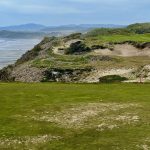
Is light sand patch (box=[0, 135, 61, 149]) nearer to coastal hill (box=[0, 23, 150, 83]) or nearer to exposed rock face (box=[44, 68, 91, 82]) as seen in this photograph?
coastal hill (box=[0, 23, 150, 83])

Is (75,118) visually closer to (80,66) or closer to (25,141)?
(25,141)

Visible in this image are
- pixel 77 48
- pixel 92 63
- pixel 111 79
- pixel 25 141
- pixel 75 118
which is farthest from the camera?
pixel 77 48

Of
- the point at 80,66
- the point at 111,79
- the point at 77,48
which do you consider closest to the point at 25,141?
the point at 111,79

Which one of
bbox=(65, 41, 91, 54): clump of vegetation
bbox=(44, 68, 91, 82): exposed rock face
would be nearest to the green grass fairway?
bbox=(44, 68, 91, 82): exposed rock face

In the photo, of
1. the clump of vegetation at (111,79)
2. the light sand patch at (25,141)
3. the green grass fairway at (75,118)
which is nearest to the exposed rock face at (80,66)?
the clump of vegetation at (111,79)

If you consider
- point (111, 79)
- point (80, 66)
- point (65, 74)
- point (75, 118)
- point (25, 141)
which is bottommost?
point (25, 141)

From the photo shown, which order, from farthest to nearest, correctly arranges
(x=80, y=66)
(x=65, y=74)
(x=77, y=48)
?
1. (x=77, y=48)
2. (x=80, y=66)
3. (x=65, y=74)

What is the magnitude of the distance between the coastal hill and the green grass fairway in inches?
696

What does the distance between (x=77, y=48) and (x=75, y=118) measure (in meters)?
63.2

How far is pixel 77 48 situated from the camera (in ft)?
346

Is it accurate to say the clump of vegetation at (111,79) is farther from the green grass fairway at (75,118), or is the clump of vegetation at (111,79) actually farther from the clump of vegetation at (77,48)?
the clump of vegetation at (77,48)

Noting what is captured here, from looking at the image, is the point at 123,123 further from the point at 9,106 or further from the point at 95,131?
the point at 9,106

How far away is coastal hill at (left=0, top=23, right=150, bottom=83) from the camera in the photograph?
78338 mm

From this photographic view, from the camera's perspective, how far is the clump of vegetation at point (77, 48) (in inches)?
4038
